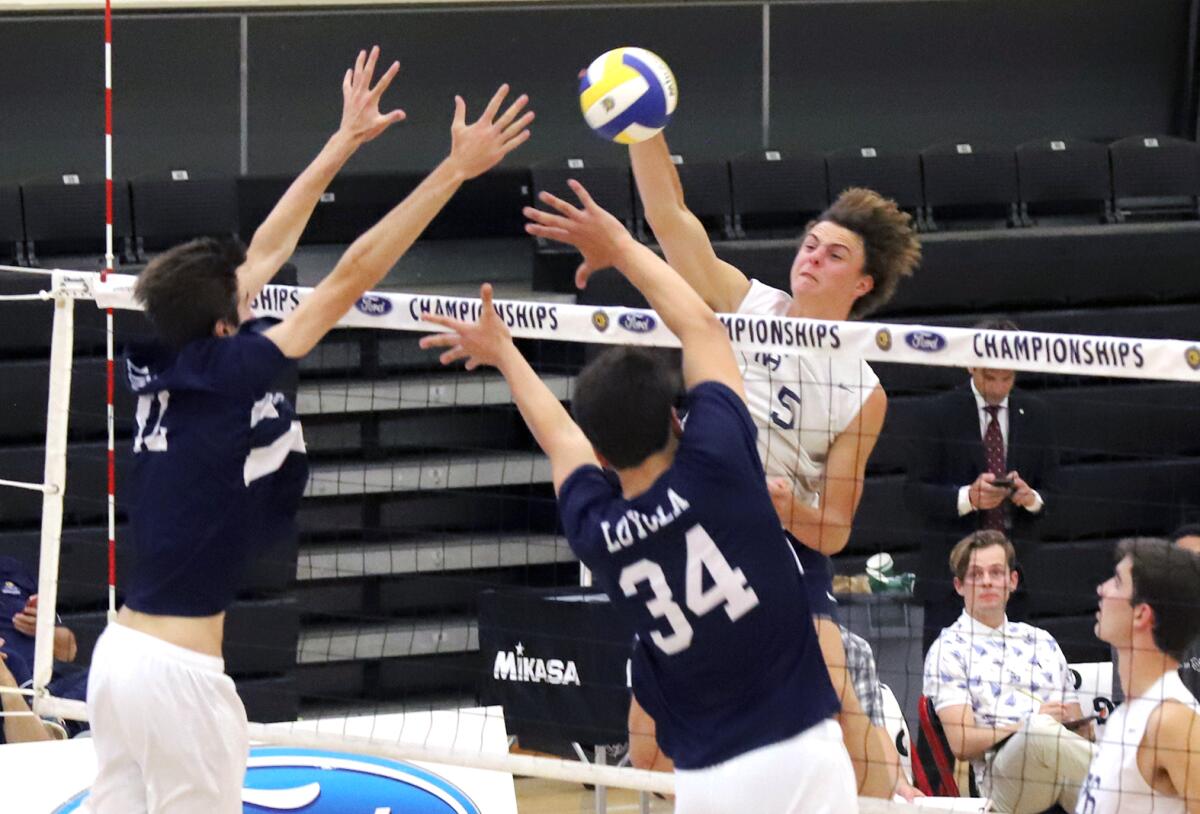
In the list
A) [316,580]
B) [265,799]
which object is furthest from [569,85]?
[265,799]

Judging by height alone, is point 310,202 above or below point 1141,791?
above

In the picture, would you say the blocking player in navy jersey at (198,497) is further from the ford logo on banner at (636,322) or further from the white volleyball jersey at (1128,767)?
the white volleyball jersey at (1128,767)

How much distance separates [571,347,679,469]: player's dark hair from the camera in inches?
152

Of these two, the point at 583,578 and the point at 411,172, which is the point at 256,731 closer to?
the point at 583,578

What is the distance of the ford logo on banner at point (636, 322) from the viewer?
5438 mm

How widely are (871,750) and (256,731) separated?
1.92 m

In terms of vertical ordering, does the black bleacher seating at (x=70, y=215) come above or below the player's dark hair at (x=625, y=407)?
above

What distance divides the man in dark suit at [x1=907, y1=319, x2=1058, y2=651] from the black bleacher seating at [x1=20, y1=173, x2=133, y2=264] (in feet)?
15.4

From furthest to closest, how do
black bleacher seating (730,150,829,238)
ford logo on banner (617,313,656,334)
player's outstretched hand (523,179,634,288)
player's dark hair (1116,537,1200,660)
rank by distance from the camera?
1. black bleacher seating (730,150,829,238)
2. ford logo on banner (617,313,656,334)
3. player's dark hair (1116,537,1200,660)
4. player's outstretched hand (523,179,634,288)

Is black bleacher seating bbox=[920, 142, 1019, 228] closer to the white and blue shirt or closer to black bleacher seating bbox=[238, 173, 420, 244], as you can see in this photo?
black bleacher seating bbox=[238, 173, 420, 244]

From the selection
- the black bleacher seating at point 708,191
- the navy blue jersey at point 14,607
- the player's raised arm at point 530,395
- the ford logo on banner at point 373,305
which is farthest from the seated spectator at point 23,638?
the black bleacher seating at point 708,191

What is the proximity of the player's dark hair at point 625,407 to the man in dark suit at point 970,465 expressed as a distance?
4.34 meters

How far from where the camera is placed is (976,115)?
12.7 meters

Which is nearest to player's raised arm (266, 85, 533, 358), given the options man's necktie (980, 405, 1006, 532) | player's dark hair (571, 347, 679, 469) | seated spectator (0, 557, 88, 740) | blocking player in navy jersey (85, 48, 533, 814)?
blocking player in navy jersey (85, 48, 533, 814)
